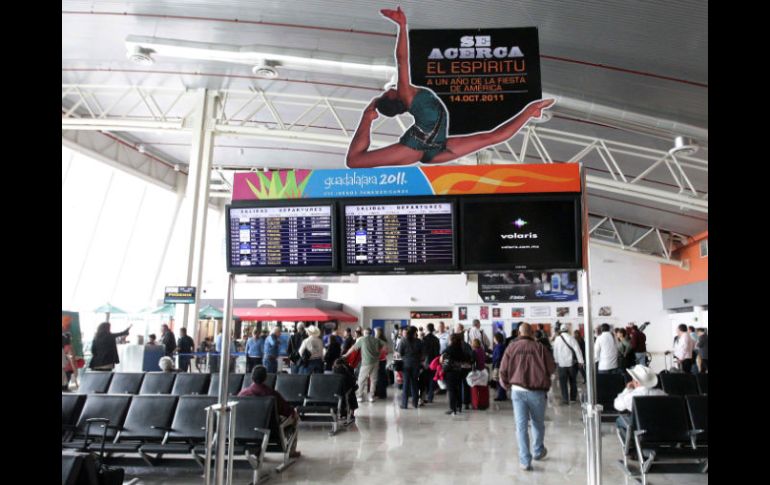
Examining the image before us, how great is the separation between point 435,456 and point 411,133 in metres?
4.36

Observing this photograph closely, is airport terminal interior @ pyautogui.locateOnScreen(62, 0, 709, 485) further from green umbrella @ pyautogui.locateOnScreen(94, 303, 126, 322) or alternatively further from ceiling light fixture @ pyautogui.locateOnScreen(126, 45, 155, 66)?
green umbrella @ pyautogui.locateOnScreen(94, 303, 126, 322)

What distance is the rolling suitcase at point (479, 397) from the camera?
440 inches

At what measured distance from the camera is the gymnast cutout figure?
4.17 metres

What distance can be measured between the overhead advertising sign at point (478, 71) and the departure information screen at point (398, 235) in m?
0.67

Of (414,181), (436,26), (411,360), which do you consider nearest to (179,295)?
(411,360)

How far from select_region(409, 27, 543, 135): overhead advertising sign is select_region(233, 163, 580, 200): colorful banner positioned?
1.11ft

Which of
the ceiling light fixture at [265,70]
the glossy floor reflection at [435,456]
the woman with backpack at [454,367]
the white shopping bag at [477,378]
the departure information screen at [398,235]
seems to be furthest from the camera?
the white shopping bag at [477,378]

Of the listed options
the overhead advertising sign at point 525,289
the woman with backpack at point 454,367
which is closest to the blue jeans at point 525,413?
the woman with backpack at point 454,367

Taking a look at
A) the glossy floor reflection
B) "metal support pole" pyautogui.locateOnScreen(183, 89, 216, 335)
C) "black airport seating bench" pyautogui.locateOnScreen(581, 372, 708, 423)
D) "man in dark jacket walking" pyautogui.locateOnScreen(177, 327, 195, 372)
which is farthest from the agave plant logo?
"metal support pole" pyautogui.locateOnScreen(183, 89, 216, 335)

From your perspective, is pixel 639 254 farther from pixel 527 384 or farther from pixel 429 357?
pixel 527 384

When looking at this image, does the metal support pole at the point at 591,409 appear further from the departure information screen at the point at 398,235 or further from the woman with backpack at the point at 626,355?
the woman with backpack at the point at 626,355

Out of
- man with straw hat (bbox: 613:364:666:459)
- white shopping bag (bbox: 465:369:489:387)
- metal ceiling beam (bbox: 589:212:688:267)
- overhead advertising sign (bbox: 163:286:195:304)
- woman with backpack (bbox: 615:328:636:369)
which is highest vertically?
metal ceiling beam (bbox: 589:212:688:267)

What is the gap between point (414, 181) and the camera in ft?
14.2
